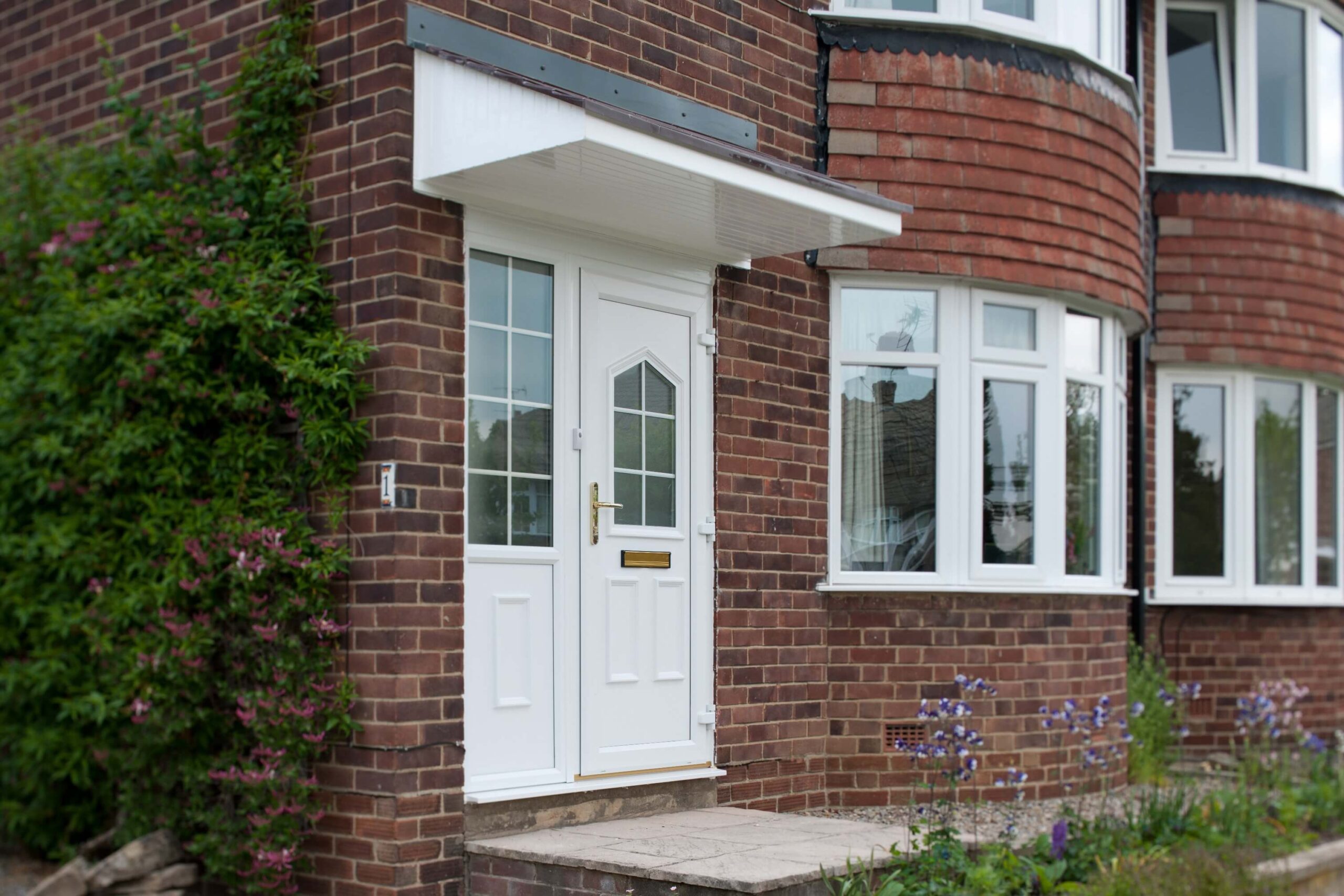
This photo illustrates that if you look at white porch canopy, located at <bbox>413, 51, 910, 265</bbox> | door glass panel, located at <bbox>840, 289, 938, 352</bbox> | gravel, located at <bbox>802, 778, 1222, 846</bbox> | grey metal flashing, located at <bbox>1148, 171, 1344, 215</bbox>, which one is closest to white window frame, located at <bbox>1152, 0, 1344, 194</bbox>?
grey metal flashing, located at <bbox>1148, 171, 1344, 215</bbox>

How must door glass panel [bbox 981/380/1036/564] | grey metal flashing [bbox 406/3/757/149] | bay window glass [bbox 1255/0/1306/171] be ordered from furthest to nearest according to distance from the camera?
bay window glass [bbox 1255/0/1306/171] < door glass panel [bbox 981/380/1036/564] < grey metal flashing [bbox 406/3/757/149]

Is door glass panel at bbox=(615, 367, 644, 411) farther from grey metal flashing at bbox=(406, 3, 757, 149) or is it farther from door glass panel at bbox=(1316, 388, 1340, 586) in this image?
door glass panel at bbox=(1316, 388, 1340, 586)

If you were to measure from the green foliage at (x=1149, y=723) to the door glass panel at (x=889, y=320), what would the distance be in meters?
2.64

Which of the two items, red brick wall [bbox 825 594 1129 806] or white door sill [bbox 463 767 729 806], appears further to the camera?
red brick wall [bbox 825 594 1129 806]

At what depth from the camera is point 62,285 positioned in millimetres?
5992

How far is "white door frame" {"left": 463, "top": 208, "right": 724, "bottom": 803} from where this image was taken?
584 cm

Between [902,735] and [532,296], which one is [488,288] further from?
[902,735]

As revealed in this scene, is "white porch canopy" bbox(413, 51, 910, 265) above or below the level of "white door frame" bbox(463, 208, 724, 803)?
above

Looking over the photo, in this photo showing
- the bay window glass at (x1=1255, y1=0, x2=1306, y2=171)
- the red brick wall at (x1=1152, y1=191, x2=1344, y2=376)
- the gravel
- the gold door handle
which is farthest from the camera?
the bay window glass at (x1=1255, y1=0, x2=1306, y2=171)

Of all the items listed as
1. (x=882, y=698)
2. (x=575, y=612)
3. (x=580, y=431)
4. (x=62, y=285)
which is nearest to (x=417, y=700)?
(x=575, y=612)

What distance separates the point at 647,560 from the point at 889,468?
6.22 ft

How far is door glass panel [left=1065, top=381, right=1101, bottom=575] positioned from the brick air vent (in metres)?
1.38

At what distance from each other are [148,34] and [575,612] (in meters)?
3.22

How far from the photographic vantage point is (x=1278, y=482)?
11.3 meters
